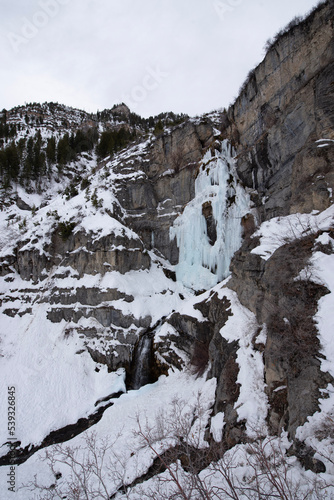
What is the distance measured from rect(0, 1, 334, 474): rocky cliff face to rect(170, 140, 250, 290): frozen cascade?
0.16m

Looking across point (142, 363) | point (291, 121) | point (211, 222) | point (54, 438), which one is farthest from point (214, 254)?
point (54, 438)

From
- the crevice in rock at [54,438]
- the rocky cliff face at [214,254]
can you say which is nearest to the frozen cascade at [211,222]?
the rocky cliff face at [214,254]

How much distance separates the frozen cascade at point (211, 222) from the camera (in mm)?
22047

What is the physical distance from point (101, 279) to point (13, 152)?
107ft

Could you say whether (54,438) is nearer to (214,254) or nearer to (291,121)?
(214,254)

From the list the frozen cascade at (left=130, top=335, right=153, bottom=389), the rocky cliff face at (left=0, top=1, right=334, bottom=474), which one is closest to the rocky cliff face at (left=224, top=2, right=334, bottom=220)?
the rocky cliff face at (left=0, top=1, right=334, bottom=474)

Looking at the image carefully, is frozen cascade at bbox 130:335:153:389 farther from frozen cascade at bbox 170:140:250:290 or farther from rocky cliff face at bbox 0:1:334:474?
frozen cascade at bbox 170:140:250:290

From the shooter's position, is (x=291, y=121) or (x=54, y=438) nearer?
(x=54, y=438)

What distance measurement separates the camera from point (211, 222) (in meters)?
23.6

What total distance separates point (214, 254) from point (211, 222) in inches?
128

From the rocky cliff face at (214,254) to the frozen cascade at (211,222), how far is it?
0.52 ft

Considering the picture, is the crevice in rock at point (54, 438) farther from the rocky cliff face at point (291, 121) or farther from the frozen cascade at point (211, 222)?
the rocky cliff face at point (291, 121)

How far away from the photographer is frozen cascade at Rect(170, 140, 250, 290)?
2205 centimetres

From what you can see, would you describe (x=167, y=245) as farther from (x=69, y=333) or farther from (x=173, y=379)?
(x=173, y=379)
